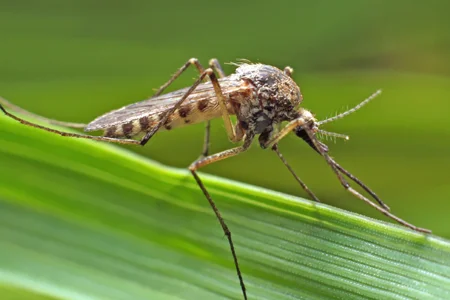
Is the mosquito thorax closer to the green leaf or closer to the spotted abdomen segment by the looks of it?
the spotted abdomen segment

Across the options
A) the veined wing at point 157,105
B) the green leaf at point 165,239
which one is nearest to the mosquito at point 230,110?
the veined wing at point 157,105

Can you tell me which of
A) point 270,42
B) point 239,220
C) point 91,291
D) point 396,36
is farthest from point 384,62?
point 91,291

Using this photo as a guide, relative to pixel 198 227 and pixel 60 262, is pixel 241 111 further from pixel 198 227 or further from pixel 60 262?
pixel 60 262

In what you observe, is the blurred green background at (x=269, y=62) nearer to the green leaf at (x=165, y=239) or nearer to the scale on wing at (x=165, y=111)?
the scale on wing at (x=165, y=111)

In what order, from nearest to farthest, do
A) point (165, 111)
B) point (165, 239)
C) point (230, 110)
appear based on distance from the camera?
point (165, 239), point (165, 111), point (230, 110)

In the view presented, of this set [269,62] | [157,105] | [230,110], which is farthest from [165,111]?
[269,62]

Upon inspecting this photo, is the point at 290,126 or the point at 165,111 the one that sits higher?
the point at 165,111

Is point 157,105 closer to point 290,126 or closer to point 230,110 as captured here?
point 230,110
